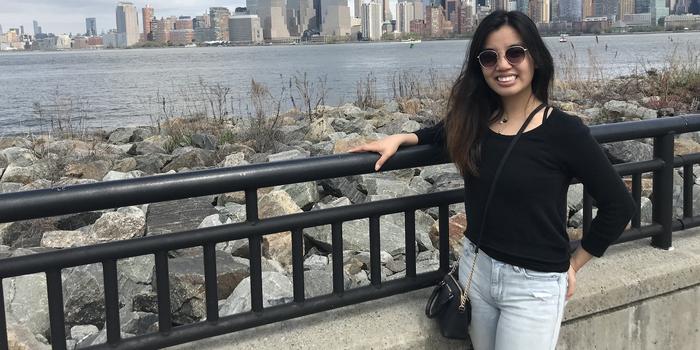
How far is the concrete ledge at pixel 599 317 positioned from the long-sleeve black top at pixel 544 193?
577 mm

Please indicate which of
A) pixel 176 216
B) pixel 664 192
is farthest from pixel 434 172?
pixel 664 192

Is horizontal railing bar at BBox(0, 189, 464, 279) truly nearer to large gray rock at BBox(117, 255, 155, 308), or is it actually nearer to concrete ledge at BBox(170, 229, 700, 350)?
concrete ledge at BBox(170, 229, 700, 350)

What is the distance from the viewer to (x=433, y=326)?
298 centimetres

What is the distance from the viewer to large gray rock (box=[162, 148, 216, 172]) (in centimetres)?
1167

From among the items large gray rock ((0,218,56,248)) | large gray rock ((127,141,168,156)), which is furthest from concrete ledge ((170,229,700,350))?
large gray rock ((127,141,168,156))

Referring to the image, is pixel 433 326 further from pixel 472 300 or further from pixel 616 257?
pixel 616 257

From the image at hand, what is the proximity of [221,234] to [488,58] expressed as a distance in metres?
1.14

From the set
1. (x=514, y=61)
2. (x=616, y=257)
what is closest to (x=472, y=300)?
(x=514, y=61)

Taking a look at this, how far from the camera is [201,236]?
264cm

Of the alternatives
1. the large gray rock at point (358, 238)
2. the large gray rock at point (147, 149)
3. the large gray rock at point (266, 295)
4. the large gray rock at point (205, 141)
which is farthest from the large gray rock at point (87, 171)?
the large gray rock at point (266, 295)

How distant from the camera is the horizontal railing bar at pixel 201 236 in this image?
7.93ft

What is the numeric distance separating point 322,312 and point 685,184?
217 centimetres

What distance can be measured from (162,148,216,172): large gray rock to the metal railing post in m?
8.78

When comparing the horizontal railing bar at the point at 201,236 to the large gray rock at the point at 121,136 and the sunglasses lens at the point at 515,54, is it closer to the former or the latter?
the sunglasses lens at the point at 515,54
